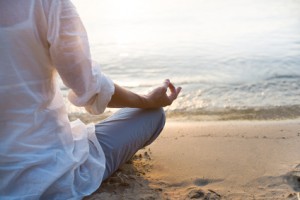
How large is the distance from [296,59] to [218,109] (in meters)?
1.80

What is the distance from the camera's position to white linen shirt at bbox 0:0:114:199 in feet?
4.84

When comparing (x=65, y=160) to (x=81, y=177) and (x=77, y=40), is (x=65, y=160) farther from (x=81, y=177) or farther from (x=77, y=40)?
(x=77, y=40)

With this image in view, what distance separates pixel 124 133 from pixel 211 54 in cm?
374

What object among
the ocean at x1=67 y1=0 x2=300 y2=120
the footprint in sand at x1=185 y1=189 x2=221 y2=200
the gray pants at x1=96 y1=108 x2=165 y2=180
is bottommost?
the ocean at x1=67 y1=0 x2=300 y2=120

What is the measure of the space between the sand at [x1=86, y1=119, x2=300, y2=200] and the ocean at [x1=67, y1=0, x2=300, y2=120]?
0.57m

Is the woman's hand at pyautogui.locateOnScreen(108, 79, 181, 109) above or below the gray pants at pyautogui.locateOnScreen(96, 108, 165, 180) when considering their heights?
above

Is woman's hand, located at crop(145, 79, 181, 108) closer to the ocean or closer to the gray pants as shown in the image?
the gray pants

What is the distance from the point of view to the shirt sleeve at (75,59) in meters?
1.51

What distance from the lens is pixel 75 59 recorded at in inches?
62.6

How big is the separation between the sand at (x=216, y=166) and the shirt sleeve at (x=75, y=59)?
50 centimetres

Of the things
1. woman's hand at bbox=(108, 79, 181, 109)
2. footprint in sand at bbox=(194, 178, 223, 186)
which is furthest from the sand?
woman's hand at bbox=(108, 79, 181, 109)

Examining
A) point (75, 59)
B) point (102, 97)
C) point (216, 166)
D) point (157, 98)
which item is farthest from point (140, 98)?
point (216, 166)

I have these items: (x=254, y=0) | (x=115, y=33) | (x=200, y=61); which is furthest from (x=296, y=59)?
(x=254, y=0)

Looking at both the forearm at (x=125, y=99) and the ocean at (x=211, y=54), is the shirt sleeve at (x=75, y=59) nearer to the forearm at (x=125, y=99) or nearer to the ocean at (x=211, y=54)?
the forearm at (x=125, y=99)
